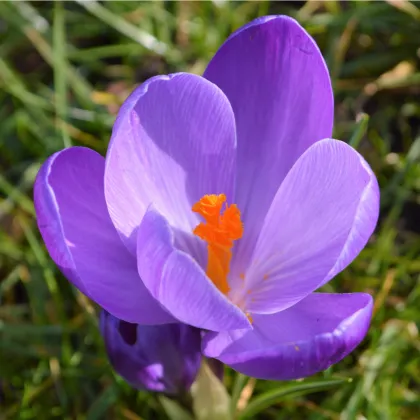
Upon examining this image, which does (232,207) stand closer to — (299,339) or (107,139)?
(299,339)

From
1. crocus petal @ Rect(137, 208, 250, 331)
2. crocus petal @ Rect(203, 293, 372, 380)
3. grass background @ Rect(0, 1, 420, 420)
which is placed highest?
crocus petal @ Rect(137, 208, 250, 331)

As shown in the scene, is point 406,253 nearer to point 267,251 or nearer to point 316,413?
point 316,413

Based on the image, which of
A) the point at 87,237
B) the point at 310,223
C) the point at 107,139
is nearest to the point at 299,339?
the point at 310,223

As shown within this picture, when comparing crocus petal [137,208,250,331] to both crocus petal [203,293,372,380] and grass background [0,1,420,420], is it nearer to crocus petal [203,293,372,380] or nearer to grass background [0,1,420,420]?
crocus petal [203,293,372,380]

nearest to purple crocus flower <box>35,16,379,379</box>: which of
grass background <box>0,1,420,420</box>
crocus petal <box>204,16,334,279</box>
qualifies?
crocus petal <box>204,16,334,279</box>

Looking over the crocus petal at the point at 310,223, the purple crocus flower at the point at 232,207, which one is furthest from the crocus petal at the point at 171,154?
the crocus petal at the point at 310,223
